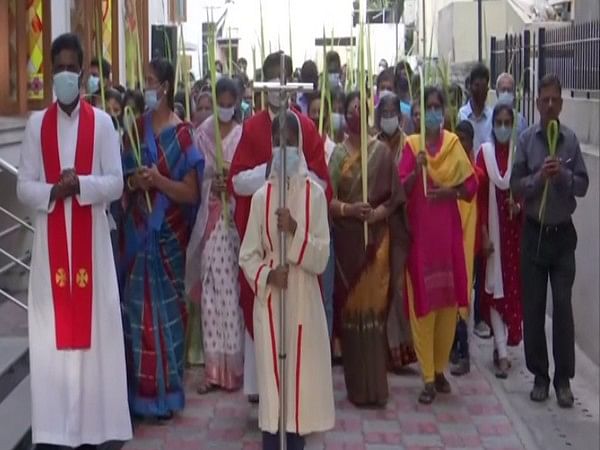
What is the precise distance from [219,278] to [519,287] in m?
2.15

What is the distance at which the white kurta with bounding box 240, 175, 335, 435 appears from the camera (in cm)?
601

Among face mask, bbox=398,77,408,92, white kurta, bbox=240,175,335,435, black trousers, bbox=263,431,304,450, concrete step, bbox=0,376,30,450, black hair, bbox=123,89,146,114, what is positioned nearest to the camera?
white kurta, bbox=240,175,335,435

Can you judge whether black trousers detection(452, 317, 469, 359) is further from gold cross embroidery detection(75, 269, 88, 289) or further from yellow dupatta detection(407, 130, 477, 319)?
gold cross embroidery detection(75, 269, 88, 289)

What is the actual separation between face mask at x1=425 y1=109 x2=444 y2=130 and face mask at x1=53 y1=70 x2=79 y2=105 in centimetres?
262

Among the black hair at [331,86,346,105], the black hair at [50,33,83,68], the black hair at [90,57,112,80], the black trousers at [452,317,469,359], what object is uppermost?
the black hair at [50,33,83,68]

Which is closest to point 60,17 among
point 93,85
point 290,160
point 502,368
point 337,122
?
point 93,85

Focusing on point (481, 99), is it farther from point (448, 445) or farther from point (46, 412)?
point (46, 412)

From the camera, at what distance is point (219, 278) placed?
7879 mm

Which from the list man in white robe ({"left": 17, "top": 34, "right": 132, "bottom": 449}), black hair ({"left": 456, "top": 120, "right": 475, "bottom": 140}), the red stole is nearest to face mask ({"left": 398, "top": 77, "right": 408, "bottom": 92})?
black hair ({"left": 456, "top": 120, "right": 475, "bottom": 140})

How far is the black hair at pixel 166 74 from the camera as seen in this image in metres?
7.19

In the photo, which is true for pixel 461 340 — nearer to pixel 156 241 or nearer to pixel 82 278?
pixel 156 241

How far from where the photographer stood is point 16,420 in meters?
6.53

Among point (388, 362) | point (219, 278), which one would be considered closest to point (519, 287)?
point (388, 362)

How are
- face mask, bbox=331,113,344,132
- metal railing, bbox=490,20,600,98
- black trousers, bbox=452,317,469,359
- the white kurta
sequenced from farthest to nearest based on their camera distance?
metal railing, bbox=490,20,600,98, face mask, bbox=331,113,344,132, black trousers, bbox=452,317,469,359, the white kurta
